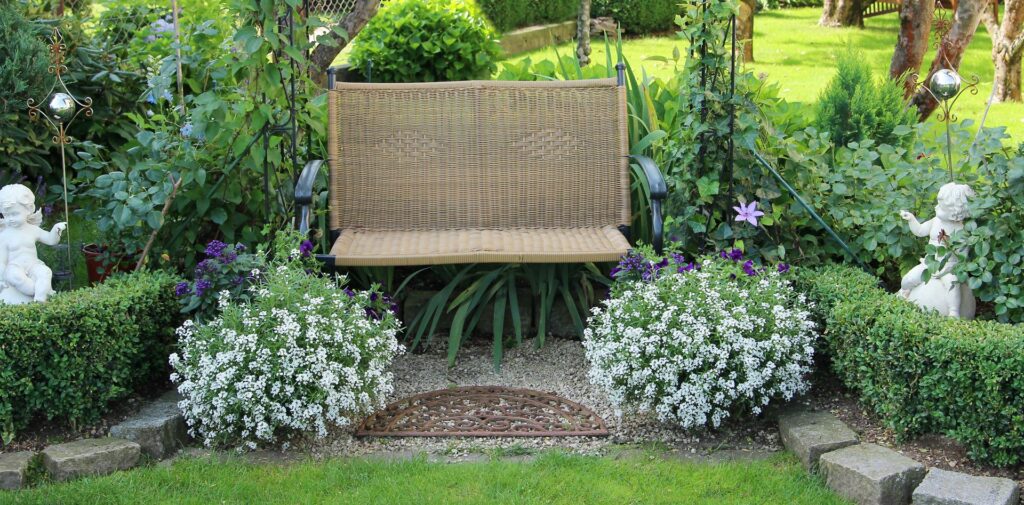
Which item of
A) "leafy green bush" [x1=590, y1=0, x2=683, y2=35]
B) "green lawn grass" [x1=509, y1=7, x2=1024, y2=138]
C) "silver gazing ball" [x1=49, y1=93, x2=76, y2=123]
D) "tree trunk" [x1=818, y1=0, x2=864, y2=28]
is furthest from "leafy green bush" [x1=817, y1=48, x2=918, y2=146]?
"tree trunk" [x1=818, y1=0, x2=864, y2=28]

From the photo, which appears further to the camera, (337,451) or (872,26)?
(872,26)

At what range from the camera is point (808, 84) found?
1126cm

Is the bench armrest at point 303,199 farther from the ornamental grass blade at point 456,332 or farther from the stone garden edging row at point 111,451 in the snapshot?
the stone garden edging row at point 111,451

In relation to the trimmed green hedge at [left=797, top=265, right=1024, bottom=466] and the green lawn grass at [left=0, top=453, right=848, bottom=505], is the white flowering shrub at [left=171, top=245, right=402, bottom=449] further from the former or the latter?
the trimmed green hedge at [left=797, top=265, right=1024, bottom=466]

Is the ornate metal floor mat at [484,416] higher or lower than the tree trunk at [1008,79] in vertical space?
lower

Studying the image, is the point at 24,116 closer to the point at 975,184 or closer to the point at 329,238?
the point at 329,238

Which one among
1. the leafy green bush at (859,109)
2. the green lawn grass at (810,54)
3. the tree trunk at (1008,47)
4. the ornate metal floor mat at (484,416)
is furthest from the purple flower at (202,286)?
the tree trunk at (1008,47)


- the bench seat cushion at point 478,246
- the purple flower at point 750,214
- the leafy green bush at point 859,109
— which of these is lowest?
the bench seat cushion at point 478,246

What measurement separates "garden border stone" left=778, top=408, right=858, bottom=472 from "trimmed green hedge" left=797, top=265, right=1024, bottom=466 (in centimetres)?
14

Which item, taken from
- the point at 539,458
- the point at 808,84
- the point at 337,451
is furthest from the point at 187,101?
the point at 808,84

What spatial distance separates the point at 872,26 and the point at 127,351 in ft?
44.2

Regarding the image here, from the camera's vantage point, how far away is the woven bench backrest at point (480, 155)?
453 cm

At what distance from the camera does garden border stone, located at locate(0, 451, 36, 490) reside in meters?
3.17

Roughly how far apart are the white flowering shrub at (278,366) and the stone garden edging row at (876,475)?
56.6 inches
